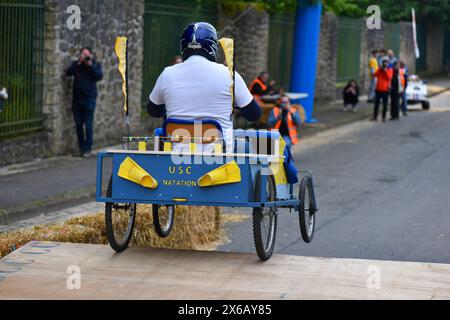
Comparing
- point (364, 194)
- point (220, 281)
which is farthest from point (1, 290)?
point (364, 194)

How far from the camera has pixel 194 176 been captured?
9188 mm

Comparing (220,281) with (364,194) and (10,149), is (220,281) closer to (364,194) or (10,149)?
(364,194)

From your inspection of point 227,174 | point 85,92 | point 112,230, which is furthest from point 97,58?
point 227,174

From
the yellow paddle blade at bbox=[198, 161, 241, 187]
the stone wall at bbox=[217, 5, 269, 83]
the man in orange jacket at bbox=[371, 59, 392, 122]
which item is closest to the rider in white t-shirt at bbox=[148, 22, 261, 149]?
the yellow paddle blade at bbox=[198, 161, 241, 187]

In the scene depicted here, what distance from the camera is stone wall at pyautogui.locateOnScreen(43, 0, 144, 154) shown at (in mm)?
19516

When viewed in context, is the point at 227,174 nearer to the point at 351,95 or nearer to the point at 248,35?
the point at 248,35

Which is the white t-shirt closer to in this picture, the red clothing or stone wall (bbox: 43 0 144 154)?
stone wall (bbox: 43 0 144 154)

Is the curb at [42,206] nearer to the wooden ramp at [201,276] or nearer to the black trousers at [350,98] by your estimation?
the wooden ramp at [201,276]

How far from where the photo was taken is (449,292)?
7930 mm

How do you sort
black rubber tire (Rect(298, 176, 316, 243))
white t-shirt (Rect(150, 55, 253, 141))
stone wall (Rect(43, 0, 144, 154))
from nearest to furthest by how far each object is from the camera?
1. white t-shirt (Rect(150, 55, 253, 141))
2. black rubber tire (Rect(298, 176, 316, 243))
3. stone wall (Rect(43, 0, 144, 154))

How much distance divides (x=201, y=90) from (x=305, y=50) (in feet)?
61.7

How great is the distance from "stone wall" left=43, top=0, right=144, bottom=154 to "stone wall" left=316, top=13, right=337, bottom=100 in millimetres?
14004

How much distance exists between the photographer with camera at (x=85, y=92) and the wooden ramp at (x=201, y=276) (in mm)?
10208

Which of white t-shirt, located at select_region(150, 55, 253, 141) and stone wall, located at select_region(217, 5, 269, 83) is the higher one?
stone wall, located at select_region(217, 5, 269, 83)
